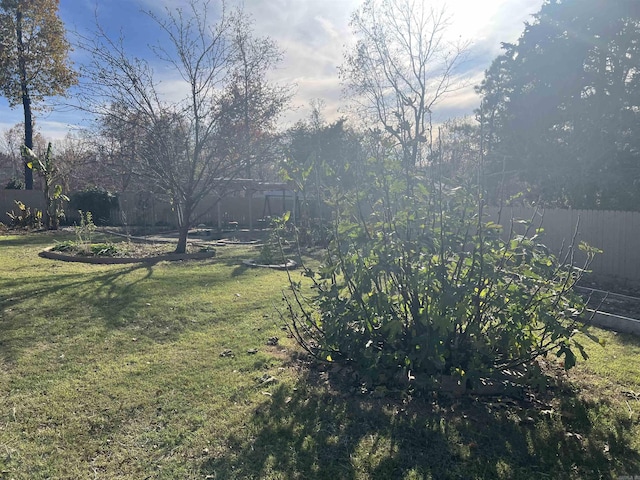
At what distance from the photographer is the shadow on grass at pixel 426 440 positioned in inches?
96.6

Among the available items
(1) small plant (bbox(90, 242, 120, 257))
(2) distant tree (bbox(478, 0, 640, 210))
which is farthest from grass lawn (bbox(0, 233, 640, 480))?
(2) distant tree (bbox(478, 0, 640, 210))

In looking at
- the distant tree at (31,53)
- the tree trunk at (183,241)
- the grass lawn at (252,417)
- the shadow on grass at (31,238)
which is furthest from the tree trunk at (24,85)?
the grass lawn at (252,417)

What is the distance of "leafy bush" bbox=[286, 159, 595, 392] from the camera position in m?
3.13

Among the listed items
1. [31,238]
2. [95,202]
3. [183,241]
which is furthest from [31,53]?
[183,241]

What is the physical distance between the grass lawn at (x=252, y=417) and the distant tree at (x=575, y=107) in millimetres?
10668

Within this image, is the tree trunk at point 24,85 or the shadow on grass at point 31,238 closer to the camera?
the shadow on grass at point 31,238

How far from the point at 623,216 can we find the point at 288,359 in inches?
340

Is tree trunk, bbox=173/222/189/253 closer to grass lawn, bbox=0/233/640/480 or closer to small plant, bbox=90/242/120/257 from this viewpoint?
small plant, bbox=90/242/120/257

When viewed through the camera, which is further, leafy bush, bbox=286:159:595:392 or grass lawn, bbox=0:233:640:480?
leafy bush, bbox=286:159:595:392

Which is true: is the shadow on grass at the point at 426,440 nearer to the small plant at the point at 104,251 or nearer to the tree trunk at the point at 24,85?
the small plant at the point at 104,251

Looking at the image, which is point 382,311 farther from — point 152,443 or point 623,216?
point 623,216

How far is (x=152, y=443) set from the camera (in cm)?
271

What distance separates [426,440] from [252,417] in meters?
1.18

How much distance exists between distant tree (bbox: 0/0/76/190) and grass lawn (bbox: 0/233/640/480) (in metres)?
19.8
